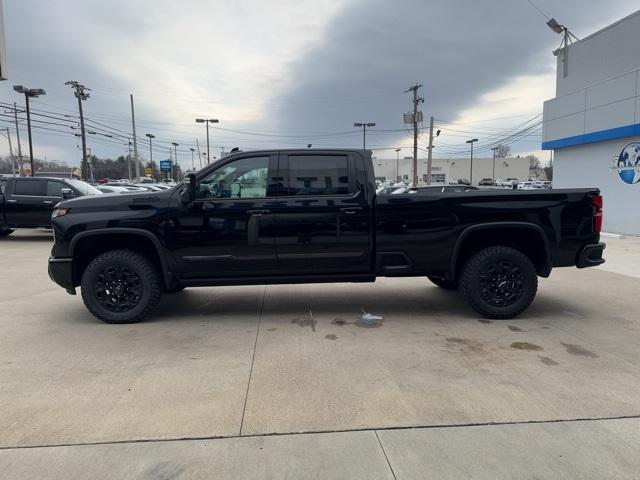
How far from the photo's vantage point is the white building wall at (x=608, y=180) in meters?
14.1

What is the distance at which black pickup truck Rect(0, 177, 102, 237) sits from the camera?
13305 millimetres

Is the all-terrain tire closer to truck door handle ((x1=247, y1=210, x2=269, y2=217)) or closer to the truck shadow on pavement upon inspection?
the truck shadow on pavement

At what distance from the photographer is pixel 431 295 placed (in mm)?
6879

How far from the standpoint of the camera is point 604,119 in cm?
1455

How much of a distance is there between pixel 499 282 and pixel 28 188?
13244 mm

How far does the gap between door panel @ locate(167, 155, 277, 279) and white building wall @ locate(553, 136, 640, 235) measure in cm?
1300

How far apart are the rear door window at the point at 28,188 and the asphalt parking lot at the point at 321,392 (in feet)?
27.6

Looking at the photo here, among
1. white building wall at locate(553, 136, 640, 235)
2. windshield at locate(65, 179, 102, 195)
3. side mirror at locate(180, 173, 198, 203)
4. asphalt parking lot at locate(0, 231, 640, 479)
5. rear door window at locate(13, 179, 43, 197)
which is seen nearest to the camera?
asphalt parking lot at locate(0, 231, 640, 479)

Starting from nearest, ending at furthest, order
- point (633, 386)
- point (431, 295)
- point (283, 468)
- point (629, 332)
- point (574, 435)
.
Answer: point (283, 468) → point (574, 435) → point (633, 386) → point (629, 332) → point (431, 295)

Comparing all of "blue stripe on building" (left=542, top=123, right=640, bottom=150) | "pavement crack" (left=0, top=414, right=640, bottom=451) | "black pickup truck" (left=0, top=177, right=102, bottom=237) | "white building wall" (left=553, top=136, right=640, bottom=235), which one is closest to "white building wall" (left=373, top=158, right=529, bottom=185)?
"blue stripe on building" (left=542, top=123, right=640, bottom=150)

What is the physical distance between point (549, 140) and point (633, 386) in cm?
1572

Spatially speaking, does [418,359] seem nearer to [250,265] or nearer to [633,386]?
[633,386]

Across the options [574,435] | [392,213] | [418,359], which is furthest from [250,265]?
[574,435]

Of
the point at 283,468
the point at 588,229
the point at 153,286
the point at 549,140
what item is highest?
the point at 549,140
